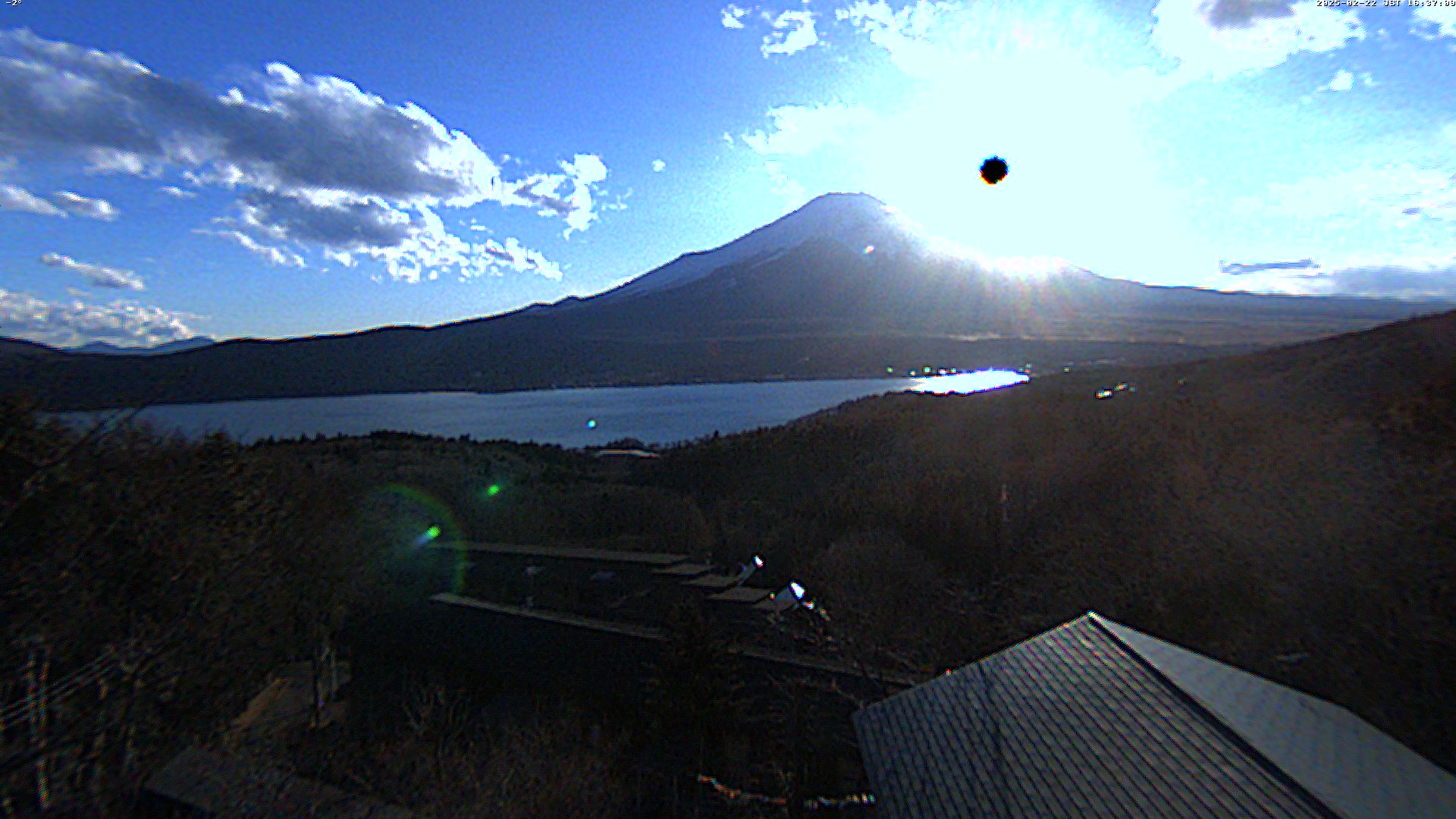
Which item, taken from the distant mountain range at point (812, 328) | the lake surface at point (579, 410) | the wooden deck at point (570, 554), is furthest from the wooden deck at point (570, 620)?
the distant mountain range at point (812, 328)

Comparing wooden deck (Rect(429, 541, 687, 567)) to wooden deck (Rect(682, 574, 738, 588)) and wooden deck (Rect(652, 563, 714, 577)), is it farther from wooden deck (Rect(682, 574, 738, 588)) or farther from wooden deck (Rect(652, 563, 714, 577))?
wooden deck (Rect(682, 574, 738, 588))

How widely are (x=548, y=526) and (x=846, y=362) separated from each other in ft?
243

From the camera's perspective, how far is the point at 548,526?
24.4m

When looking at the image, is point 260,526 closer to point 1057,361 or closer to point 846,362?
point 1057,361

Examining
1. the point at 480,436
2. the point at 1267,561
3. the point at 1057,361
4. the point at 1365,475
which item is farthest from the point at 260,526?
the point at 1057,361

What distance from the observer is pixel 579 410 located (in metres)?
62.3

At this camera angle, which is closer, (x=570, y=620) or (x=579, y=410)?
(x=570, y=620)

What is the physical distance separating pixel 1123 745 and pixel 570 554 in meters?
14.5

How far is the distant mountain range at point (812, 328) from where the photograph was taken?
82062mm

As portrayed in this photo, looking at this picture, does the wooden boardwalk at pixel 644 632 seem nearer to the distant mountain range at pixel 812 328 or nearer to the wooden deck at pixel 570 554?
the wooden deck at pixel 570 554

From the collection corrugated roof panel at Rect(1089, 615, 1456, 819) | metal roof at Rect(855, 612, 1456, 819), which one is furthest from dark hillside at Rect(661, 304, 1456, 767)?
metal roof at Rect(855, 612, 1456, 819)

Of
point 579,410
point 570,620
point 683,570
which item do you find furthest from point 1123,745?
point 579,410

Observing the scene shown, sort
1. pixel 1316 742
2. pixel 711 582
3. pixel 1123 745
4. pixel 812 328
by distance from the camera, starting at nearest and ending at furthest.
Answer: pixel 1123 745
pixel 1316 742
pixel 711 582
pixel 812 328

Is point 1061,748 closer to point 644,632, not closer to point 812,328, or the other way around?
point 644,632
